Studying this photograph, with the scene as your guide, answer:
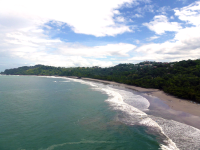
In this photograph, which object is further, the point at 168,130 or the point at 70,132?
the point at 168,130

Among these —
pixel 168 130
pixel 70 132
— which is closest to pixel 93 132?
pixel 70 132

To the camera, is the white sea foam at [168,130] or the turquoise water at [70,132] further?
the turquoise water at [70,132]

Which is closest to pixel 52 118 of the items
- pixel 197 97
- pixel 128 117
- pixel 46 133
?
pixel 46 133

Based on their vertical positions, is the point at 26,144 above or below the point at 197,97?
below

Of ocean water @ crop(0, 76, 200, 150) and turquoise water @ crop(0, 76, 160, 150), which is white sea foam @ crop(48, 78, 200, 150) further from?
turquoise water @ crop(0, 76, 160, 150)

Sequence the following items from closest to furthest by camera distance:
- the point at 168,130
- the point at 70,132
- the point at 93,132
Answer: the point at 93,132, the point at 70,132, the point at 168,130

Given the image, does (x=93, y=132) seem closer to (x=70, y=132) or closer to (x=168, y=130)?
(x=70, y=132)

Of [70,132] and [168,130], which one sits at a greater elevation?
[168,130]

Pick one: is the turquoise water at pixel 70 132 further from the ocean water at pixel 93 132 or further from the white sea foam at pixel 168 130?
the white sea foam at pixel 168 130

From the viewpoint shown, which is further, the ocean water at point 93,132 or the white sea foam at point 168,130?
the ocean water at point 93,132

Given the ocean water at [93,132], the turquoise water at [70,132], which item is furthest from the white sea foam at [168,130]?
the turquoise water at [70,132]

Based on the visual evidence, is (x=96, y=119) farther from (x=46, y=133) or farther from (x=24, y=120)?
Answer: (x=24, y=120)
